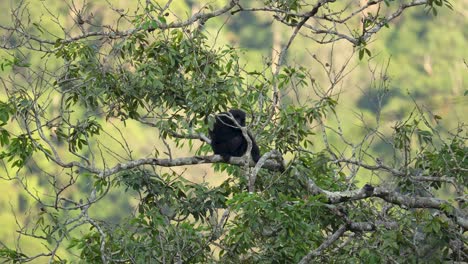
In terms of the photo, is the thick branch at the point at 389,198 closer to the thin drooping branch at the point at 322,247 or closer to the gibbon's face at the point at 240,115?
the thin drooping branch at the point at 322,247

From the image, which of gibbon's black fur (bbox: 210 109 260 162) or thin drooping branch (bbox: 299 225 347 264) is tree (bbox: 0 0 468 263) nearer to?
thin drooping branch (bbox: 299 225 347 264)

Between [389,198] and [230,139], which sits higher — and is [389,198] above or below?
below

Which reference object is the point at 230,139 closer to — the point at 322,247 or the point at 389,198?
the point at 322,247

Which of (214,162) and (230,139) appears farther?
(230,139)

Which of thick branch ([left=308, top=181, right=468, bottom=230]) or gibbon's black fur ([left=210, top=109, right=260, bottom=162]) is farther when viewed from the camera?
gibbon's black fur ([left=210, top=109, right=260, bottom=162])

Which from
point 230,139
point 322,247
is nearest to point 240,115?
point 230,139

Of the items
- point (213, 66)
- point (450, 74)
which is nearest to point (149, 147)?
point (450, 74)

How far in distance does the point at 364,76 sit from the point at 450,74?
153 inches

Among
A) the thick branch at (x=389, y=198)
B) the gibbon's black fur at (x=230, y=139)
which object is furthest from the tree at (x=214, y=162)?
the gibbon's black fur at (x=230, y=139)

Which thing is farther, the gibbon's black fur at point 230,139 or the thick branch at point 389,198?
the gibbon's black fur at point 230,139

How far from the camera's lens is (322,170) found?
816 cm

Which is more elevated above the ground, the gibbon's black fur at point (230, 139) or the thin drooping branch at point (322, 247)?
the gibbon's black fur at point (230, 139)

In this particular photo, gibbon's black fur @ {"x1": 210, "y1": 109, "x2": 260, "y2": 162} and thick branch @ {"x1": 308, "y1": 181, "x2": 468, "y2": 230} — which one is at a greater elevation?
gibbon's black fur @ {"x1": 210, "y1": 109, "x2": 260, "y2": 162}

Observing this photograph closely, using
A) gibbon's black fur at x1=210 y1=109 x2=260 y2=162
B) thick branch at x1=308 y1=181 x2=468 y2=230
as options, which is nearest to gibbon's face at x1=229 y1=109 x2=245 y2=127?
gibbon's black fur at x1=210 y1=109 x2=260 y2=162
